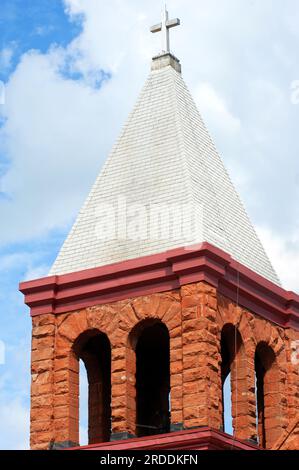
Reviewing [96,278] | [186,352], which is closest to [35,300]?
[96,278]

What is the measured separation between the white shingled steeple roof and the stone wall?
111 cm

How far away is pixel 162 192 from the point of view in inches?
1364

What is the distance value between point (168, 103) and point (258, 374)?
5.71m

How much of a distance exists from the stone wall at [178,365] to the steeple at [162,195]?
110 cm

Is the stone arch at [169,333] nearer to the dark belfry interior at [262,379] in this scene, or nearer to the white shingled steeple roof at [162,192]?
the white shingled steeple roof at [162,192]

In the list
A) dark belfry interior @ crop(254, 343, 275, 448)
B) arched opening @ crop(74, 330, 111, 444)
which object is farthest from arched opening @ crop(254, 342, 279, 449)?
arched opening @ crop(74, 330, 111, 444)

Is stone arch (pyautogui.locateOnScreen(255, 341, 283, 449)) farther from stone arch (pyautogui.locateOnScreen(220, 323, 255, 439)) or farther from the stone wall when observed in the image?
stone arch (pyautogui.locateOnScreen(220, 323, 255, 439))

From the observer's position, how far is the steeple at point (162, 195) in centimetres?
3425

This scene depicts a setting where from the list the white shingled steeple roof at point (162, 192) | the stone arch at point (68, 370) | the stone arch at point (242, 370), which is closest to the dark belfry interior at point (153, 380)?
the stone arch at point (68, 370)

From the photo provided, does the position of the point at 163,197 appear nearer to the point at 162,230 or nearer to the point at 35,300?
the point at 162,230

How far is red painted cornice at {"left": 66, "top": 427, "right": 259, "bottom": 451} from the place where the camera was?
31359 mm

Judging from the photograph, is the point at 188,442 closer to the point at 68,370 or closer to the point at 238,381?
the point at 238,381

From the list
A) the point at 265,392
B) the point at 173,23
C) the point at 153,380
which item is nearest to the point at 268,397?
the point at 265,392

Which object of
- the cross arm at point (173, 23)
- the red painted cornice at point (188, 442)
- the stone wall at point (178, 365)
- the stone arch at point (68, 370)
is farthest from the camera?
the cross arm at point (173, 23)
